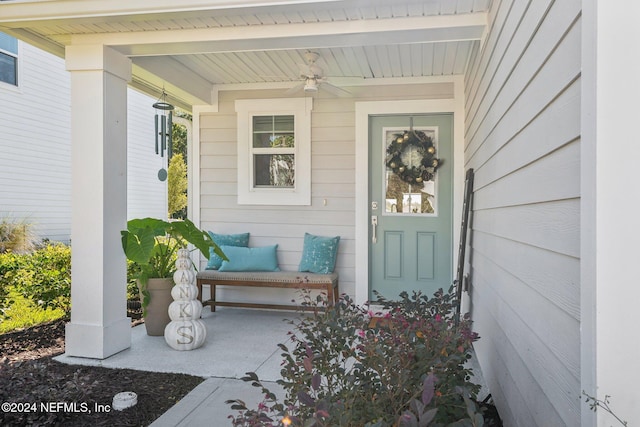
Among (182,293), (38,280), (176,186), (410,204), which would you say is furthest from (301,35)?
(176,186)

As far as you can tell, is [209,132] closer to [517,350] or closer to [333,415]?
[517,350]

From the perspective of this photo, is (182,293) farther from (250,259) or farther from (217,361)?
(250,259)

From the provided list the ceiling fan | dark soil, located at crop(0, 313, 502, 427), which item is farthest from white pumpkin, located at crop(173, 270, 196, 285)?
the ceiling fan

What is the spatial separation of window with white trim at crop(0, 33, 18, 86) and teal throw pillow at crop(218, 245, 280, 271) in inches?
212

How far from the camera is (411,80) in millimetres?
4816

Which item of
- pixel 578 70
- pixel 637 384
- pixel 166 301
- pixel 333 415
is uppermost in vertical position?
pixel 578 70

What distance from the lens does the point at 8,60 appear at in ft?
25.0

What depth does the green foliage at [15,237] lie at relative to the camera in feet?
22.8

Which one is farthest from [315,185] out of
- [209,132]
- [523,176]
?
[523,176]

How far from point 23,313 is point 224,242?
1.98 metres

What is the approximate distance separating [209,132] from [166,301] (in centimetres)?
202

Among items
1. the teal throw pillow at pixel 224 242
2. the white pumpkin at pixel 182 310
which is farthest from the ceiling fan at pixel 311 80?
the white pumpkin at pixel 182 310

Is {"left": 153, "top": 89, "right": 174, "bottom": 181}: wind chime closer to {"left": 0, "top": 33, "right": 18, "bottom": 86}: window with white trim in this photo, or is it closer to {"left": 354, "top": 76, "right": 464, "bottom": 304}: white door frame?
{"left": 354, "top": 76, "right": 464, "bottom": 304}: white door frame

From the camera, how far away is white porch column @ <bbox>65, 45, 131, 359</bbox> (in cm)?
351
